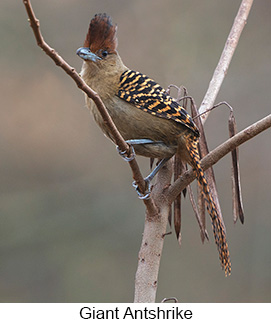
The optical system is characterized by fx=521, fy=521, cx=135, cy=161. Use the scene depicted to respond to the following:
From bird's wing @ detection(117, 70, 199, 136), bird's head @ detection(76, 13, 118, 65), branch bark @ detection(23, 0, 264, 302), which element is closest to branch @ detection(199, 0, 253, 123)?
bird's wing @ detection(117, 70, 199, 136)

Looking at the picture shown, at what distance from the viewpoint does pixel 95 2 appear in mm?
4109

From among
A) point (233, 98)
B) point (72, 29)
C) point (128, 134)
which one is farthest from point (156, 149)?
point (72, 29)

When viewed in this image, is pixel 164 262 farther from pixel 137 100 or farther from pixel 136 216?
pixel 137 100

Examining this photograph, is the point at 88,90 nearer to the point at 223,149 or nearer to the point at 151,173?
the point at 223,149

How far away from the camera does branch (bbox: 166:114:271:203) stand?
1.61 metres

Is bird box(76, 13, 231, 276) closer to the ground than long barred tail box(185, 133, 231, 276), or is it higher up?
higher up

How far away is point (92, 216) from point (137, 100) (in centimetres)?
215

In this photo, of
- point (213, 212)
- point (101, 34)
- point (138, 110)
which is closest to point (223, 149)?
point (213, 212)

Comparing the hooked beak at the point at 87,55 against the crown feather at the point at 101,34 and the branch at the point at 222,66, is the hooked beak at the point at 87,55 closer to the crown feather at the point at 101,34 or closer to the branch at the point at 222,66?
the crown feather at the point at 101,34

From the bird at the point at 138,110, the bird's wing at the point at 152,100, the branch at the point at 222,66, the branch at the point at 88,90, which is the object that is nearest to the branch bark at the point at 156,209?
the branch at the point at 88,90

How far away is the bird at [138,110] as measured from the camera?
199cm

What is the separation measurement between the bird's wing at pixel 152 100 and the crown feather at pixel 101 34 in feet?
0.50

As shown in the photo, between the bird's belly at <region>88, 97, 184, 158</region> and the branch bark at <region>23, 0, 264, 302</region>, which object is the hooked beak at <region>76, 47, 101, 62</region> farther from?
the branch bark at <region>23, 0, 264, 302</region>

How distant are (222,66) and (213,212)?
707 mm
